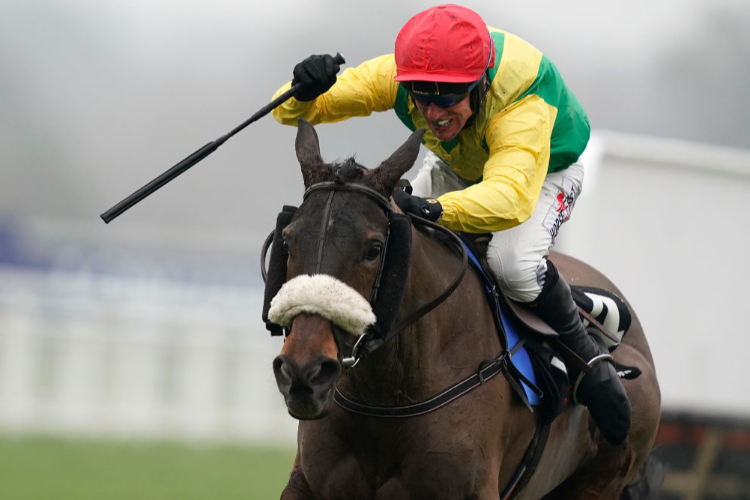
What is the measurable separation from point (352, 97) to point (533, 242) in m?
0.95

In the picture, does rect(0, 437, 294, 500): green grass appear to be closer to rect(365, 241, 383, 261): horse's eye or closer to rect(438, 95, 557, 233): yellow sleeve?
rect(438, 95, 557, 233): yellow sleeve

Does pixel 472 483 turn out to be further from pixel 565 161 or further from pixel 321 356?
pixel 565 161

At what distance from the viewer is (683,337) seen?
8.69 metres

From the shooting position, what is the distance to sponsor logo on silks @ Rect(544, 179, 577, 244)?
4500 millimetres

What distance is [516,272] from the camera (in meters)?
4.16

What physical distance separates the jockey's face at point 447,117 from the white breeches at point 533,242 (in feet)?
1.48

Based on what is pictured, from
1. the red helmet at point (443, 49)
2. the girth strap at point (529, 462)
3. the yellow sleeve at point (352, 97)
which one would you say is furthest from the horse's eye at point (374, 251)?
the girth strap at point (529, 462)

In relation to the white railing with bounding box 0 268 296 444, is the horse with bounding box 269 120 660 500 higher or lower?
higher

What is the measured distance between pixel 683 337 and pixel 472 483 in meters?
5.33

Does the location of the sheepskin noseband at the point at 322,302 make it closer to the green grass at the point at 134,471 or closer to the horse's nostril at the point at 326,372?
the horse's nostril at the point at 326,372

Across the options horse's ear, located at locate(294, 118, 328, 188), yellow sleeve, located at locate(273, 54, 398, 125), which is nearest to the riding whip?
yellow sleeve, located at locate(273, 54, 398, 125)

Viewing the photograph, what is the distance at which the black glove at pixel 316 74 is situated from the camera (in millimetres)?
4238

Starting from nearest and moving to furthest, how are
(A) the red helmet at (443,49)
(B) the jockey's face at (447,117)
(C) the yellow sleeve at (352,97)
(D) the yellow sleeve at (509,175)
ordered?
(D) the yellow sleeve at (509,175) → (A) the red helmet at (443,49) → (B) the jockey's face at (447,117) → (C) the yellow sleeve at (352,97)

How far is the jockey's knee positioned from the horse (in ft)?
0.41
